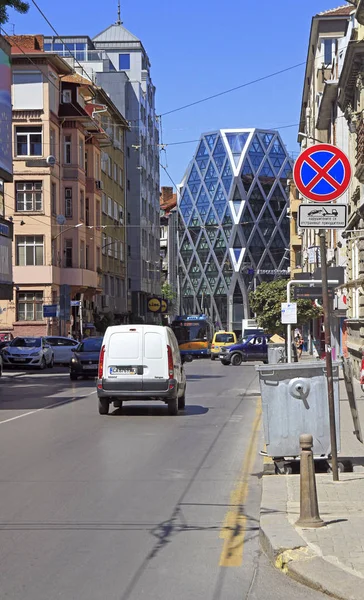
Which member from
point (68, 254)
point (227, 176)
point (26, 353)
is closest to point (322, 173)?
point (26, 353)

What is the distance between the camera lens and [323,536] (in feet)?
22.2

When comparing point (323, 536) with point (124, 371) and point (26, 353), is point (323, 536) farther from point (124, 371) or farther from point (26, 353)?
point (26, 353)

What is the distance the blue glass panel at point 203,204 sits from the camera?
421 feet

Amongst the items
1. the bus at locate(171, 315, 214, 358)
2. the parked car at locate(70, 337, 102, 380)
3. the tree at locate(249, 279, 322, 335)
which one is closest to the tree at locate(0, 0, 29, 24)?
the parked car at locate(70, 337, 102, 380)

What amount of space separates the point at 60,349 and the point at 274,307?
46.6 feet

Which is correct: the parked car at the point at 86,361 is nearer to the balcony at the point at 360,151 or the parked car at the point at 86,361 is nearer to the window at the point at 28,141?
the balcony at the point at 360,151

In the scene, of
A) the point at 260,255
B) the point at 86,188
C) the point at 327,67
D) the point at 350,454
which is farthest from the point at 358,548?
the point at 260,255

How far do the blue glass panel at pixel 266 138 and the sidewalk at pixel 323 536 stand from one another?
119 meters

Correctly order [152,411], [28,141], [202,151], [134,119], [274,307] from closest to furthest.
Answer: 1. [152,411]
2. [274,307]
3. [28,141]
4. [134,119]
5. [202,151]

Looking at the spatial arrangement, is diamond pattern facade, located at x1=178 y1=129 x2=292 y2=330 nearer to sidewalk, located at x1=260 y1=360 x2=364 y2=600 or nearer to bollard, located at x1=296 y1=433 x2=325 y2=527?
sidewalk, located at x1=260 y1=360 x2=364 y2=600

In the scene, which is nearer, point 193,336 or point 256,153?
point 193,336

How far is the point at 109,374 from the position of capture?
61.0 feet

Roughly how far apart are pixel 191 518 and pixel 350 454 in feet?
14.1

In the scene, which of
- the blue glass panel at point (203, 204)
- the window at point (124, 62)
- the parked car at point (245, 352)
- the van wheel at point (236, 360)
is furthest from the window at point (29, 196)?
the blue glass panel at point (203, 204)
